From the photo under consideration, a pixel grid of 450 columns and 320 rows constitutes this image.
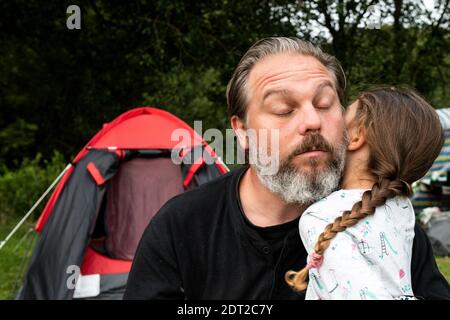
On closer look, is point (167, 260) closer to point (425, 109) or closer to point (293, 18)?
point (425, 109)

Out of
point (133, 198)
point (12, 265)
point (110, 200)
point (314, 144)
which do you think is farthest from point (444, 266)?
point (12, 265)

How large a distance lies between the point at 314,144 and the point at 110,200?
332 centimetres

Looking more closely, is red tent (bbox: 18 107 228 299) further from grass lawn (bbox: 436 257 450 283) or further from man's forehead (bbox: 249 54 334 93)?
man's forehead (bbox: 249 54 334 93)

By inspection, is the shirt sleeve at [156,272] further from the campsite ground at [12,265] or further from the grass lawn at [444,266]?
the grass lawn at [444,266]

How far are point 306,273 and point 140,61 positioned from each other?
648 cm

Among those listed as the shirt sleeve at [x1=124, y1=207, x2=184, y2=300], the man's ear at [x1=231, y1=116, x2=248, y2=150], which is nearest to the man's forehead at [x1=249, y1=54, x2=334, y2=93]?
the man's ear at [x1=231, y1=116, x2=248, y2=150]

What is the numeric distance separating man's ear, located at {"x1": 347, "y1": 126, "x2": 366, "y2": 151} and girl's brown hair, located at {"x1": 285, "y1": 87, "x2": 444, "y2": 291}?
2 cm

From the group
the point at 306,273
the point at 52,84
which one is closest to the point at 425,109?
the point at 306,273

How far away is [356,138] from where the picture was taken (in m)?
1.65

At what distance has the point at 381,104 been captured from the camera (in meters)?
1.62

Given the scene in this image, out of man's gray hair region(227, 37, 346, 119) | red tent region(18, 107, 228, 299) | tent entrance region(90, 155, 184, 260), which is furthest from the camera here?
tent entrance region(90, 155, 184, 260)

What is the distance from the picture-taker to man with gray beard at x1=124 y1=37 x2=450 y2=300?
5.24 feet

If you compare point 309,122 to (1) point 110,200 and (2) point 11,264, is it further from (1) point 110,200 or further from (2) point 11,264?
(2) point 11,264

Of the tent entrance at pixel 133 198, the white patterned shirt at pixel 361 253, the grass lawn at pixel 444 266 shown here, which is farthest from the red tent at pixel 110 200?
the white patterned shirt at pixel 361 253
